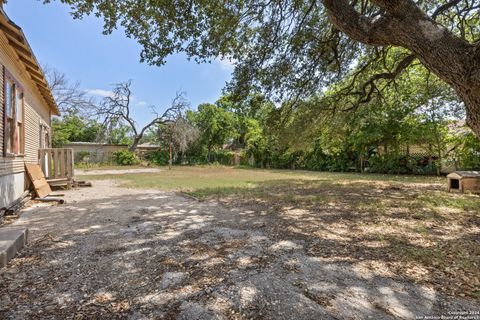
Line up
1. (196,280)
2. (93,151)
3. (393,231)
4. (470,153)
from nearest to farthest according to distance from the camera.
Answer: (196,280)
(393,231)
(470,153)
(93,151)

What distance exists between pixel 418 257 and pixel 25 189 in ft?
26.9

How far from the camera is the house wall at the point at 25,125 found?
5.08 meters

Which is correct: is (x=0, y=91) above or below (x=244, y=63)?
below

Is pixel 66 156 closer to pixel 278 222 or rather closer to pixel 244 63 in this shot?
pixel 244 63

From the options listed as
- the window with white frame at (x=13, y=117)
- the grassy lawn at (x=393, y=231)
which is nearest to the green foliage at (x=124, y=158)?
the window with white frame at (x=13, y=117)

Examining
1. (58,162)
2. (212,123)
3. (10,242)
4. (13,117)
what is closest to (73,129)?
(212,123)

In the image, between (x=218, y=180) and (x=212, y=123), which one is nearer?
(x=218, y=180)

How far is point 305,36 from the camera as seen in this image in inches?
265

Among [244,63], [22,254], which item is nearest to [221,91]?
[244,63]

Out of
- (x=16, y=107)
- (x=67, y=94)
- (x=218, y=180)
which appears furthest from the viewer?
(x=67, y=94)

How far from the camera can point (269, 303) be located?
201cm

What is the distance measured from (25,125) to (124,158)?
20.1 meters

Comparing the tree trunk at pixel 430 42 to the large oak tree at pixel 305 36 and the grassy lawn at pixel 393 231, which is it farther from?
the grassy lawn at pixel 393 231

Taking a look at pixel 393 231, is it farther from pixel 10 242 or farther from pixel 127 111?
pixel 127 111
